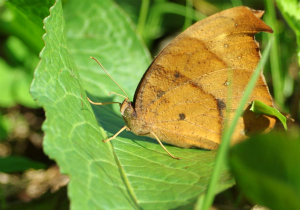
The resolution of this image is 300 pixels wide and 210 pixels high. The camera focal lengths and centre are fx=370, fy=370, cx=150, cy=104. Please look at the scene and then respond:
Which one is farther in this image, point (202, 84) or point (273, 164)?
point (202, 84)

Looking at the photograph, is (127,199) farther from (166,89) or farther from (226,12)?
(226,12)

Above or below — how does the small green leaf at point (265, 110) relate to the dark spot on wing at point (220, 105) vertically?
above

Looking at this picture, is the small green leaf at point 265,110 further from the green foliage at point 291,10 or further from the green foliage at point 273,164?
the green foliage at point 273,164

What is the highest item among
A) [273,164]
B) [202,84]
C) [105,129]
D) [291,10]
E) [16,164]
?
[291,10]

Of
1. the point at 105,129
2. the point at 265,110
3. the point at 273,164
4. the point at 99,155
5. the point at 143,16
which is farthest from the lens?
the point at 143,16

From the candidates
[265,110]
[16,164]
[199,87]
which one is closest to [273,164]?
[265,110]

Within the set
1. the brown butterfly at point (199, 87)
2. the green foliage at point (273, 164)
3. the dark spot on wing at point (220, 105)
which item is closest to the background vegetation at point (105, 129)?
the green foliage at point (273, 164)

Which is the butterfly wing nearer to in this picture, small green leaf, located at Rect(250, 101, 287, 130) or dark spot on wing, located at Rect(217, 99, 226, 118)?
dark spot on wing, located at Rect(217, 99, 226, 118)

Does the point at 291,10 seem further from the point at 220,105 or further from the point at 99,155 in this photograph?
the point at 99,155
